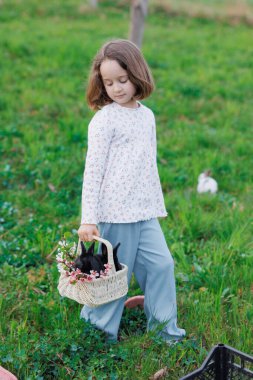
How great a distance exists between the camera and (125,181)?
10.6ft

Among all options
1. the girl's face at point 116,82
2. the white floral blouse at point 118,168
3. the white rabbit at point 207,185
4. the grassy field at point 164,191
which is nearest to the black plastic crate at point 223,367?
the grassy field at point 164,191

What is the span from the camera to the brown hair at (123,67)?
123 inches

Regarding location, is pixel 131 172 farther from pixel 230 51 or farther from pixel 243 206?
pixel 230 51

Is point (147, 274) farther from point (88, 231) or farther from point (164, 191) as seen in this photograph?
point (164, 191)

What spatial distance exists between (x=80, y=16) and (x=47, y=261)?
11.5 metres

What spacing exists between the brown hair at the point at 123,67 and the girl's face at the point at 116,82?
0.02m

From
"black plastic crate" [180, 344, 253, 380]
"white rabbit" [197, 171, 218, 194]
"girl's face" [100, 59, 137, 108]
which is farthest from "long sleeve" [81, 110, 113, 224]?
"white rabbit" [197, 171, 218, 194]

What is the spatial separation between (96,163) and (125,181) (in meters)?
0.18

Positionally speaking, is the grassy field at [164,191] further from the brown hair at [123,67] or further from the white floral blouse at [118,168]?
the brown hair at [123,67]

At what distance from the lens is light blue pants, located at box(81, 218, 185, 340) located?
331cm

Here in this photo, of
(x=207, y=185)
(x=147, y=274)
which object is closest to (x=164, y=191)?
(x=207, y=185)

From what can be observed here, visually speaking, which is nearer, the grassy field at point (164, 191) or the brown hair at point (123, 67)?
the brown hair at point (123, 67)

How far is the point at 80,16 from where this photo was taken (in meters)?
14.9

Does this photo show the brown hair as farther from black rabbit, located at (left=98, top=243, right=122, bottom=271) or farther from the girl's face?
black rabbit, located at (left=98, top=243, right=122, bottom=271)
